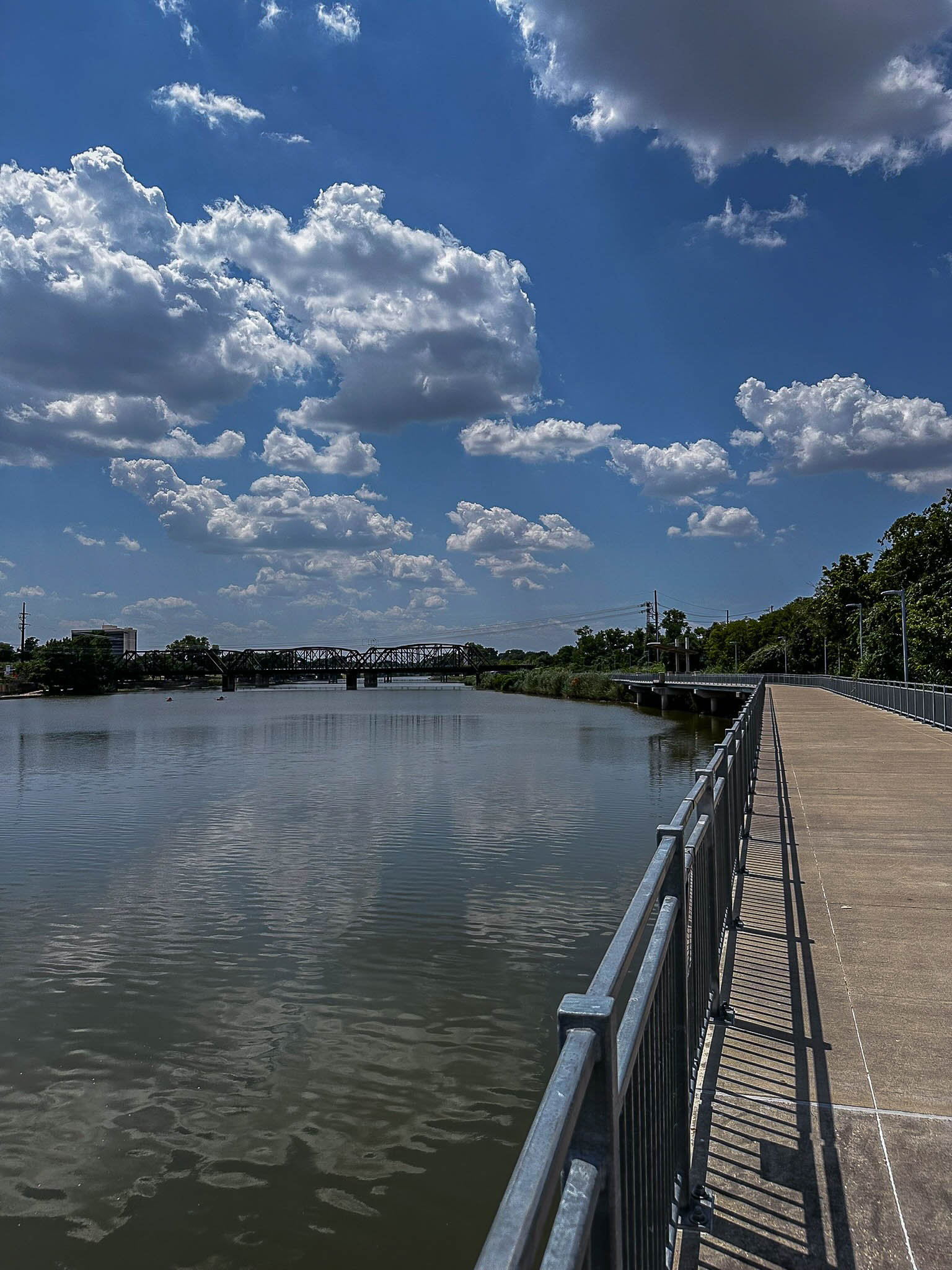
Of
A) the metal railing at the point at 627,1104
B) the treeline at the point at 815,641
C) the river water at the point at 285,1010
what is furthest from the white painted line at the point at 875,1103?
the treeline at the point at 815,641

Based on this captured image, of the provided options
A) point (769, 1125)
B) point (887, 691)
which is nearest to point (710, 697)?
point (887, 691)

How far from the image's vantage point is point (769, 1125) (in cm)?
398

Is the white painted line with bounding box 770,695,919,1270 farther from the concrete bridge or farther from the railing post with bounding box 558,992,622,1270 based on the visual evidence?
the railing post with bounding box 558,992,622,1270

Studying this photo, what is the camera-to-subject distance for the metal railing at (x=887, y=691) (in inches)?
1035

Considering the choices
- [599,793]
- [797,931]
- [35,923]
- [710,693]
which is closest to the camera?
[797,931]

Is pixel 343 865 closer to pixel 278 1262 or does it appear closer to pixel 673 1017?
pixel 278 1262

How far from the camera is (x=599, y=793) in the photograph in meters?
25.8

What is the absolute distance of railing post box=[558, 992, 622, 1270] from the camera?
6.58 feet

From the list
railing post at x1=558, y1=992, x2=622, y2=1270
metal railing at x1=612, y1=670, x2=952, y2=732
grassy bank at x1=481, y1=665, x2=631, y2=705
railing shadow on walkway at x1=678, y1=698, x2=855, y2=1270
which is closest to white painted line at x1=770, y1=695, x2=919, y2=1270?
railing shadow on walkway at x1=678, y1=698, x2=855, y2=1270

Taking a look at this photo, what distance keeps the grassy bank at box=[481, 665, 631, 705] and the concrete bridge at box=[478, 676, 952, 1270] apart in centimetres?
9220

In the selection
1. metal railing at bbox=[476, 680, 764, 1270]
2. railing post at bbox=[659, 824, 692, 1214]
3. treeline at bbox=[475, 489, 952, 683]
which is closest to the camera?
metal railing at bbox=[476, 680, 764, 1270]

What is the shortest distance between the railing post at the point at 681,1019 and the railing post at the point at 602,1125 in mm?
1362

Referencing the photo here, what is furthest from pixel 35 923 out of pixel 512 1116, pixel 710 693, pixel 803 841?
pixel 710 693

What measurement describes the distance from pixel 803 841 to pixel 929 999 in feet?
15.3
